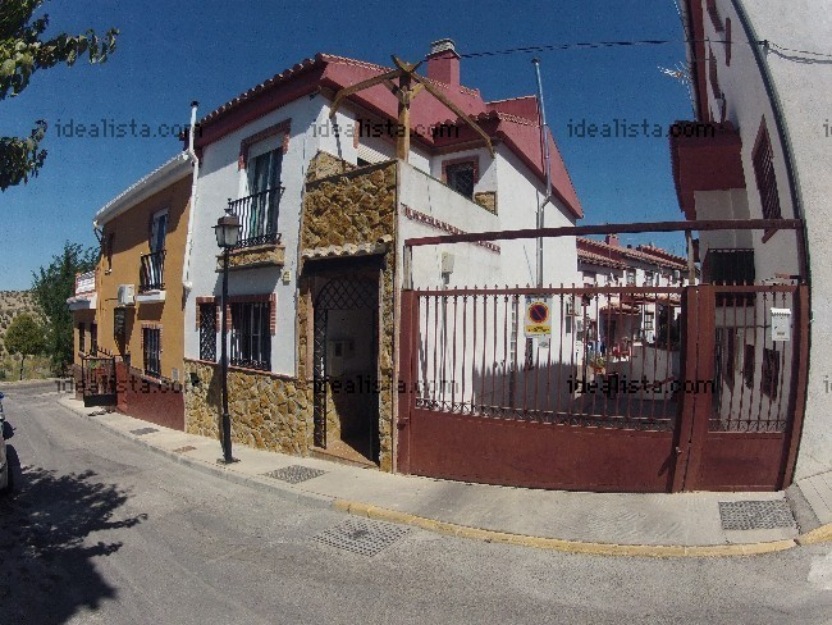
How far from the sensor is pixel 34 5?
4543mm

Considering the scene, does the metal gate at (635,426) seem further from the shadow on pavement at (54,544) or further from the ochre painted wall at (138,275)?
the ochre painted wall at (138,275)

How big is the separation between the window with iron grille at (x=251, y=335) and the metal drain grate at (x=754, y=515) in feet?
23.3

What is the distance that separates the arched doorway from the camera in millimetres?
7934

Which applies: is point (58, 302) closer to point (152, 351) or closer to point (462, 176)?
point (152, 351)

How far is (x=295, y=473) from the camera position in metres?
7.00

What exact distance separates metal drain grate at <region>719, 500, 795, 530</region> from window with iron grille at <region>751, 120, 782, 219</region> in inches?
135

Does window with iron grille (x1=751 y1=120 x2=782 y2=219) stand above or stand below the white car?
above

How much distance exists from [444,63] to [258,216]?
6567 millimetres

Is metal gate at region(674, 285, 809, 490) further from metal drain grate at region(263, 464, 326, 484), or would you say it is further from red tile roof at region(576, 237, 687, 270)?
red tile roof at region(576, 237, 687, 270)

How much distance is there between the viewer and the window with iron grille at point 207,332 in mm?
10258

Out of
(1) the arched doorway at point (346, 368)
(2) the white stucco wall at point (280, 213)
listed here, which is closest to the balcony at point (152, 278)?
(2) the white stucco wall at point (280, 213)

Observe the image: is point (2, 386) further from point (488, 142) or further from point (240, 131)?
point (488, 142)

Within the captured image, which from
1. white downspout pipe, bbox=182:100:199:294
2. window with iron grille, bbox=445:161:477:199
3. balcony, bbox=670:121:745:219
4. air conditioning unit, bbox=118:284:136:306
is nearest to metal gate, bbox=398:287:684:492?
balcony, bbox=670:121:745:219

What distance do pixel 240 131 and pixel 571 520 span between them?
29.5ft
